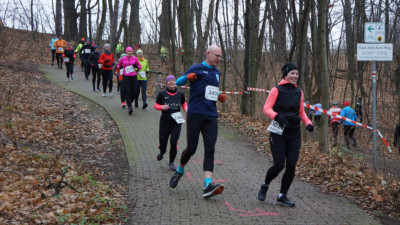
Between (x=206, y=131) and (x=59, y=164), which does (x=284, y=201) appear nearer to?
(x=206, y=131)

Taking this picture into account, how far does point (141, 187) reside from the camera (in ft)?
22.2

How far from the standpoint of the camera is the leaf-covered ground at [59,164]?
537cm

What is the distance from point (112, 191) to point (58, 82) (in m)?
16.9

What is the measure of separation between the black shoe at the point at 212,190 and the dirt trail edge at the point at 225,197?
0.12 meters

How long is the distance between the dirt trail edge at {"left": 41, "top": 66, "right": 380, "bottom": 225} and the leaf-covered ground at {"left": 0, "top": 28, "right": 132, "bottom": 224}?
0.32m

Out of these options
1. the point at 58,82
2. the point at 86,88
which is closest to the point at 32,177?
the point at 86,88

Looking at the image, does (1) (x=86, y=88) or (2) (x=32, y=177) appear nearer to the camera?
(2) (x=32, y=177)

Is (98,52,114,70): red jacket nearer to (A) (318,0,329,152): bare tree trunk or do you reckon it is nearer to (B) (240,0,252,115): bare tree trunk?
(B) (240,0,252,115): bare tree trunk

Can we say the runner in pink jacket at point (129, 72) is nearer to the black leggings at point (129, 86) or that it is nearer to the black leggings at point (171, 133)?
the black leggings at point (129, 86)

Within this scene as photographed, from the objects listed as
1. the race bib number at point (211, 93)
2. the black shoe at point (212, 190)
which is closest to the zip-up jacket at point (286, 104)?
the race bib number at point (211, 93)

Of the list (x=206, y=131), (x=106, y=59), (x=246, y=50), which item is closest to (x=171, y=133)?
(x=206, y=131)

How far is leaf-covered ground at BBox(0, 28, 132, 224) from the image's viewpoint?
537 cm

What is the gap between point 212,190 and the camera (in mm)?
5824

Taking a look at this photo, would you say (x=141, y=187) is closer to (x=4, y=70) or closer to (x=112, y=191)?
(x=112, y=191)
